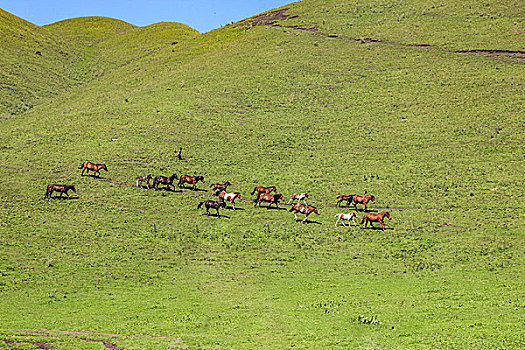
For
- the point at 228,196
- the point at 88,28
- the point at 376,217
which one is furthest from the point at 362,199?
the point at 88,28

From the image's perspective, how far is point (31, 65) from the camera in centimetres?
10512

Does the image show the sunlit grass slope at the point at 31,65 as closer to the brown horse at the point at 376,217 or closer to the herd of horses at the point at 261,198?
the herd of horses at the point at 261,198

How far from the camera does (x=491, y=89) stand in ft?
212

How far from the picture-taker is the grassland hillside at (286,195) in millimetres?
19312

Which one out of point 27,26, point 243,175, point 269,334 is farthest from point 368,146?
point 27,26

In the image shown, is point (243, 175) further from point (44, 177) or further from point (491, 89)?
point (491, 89)

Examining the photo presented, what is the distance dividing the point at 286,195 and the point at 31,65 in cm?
9183

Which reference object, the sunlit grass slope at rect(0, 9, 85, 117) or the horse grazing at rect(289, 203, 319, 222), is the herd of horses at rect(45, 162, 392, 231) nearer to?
the horse grazing at rect(289, 203, 319, 222)

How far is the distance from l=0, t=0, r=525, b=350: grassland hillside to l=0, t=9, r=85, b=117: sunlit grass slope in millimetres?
6789

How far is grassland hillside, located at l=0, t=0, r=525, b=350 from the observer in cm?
1931

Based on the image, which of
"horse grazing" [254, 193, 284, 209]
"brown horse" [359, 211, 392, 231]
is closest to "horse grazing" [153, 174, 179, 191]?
"horse grazing" [254, 193, 284, 209]

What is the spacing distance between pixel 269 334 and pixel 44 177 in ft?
110

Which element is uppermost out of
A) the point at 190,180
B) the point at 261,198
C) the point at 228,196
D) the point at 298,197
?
the point at 298,197

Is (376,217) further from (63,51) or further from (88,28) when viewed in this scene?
(88,28)
